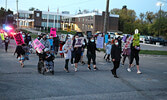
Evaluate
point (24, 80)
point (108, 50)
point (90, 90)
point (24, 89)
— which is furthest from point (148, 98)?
point (108, 50)

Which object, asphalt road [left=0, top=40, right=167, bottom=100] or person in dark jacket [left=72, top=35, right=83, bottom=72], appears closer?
asphalt road [left=0, top=40, right=167, bottom=100]

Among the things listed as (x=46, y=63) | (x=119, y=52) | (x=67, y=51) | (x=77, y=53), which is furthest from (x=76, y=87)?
(x=77, y=53)

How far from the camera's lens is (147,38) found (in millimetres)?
43656

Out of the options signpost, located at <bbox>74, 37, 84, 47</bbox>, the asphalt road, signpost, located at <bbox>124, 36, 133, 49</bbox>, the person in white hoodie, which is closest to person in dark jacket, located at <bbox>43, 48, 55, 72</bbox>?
the asphalt road

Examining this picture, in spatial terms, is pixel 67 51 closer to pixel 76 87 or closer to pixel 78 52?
pixel 78 52

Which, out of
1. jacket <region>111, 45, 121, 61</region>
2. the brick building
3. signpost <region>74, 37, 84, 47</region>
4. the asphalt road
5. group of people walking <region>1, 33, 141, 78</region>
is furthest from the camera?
the brick building

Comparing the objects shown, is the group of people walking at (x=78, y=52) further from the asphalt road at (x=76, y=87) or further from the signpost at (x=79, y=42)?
the asphalt road at (x=76, y=87)

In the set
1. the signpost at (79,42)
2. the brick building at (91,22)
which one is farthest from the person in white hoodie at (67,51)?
the brick building at (91,22)

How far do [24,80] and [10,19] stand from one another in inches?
1376

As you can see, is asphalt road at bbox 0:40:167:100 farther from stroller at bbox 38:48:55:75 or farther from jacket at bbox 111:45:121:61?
jacket at bbox 111:45:121:61

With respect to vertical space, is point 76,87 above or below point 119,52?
below

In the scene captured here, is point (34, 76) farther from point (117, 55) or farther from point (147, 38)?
point (147, 38)

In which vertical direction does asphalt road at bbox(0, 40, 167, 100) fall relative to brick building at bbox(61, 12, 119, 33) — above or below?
below

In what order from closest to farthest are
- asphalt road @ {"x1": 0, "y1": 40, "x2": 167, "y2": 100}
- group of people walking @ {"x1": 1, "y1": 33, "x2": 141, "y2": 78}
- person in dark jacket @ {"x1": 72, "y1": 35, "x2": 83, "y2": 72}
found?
asphalt road @ {"x1": 0, "y1": 40, "x2": 167, "y2": 100} → group of people walking @ {"x1": 1, "y1": 33, "x2": 141, "y2": 78} → person in dark jacket @ {"x1": 72, "y1": 35, "x2": 83, "y2": 72}
